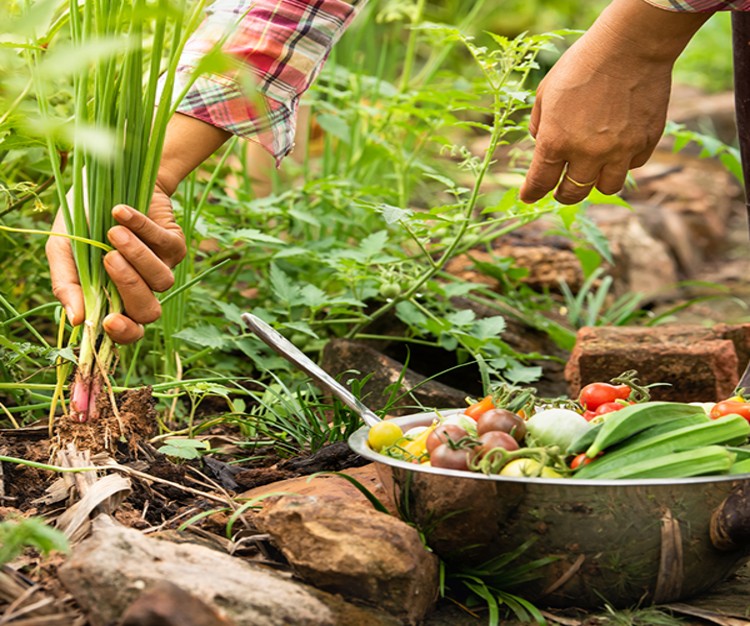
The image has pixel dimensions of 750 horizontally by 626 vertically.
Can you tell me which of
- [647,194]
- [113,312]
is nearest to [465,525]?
[113,312]

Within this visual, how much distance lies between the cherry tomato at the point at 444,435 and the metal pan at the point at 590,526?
0.06m

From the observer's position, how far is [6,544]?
1.06 metres

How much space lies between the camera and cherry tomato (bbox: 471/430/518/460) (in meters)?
1.28

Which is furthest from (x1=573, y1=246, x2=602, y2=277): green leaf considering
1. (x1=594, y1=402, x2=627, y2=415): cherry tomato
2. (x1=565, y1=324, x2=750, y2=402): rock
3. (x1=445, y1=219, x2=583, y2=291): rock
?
(x1=594, y1=402, x2=627, y2=415): cherry tomato

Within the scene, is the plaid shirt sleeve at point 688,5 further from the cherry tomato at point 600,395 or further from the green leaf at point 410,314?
the green leaf at point 410,314

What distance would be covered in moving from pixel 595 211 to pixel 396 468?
3392 mm

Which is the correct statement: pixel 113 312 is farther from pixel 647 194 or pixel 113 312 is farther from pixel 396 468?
pixel 647 194

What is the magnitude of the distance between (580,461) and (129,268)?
30.3 inches

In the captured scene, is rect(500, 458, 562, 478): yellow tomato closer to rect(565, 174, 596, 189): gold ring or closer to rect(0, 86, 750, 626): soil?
rect(0, 86, 750, 626): soil

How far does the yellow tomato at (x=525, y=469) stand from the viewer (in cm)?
125

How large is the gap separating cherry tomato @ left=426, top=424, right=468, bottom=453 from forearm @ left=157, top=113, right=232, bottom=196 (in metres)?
0.75

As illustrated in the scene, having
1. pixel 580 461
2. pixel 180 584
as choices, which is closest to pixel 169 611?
pixel 180 584

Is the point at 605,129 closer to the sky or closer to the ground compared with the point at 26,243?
closer to the sky

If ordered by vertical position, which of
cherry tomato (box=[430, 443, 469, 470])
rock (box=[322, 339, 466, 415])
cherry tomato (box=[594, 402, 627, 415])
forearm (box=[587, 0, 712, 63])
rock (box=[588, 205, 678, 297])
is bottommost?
rock (box=[588, 205, 678, 297])
